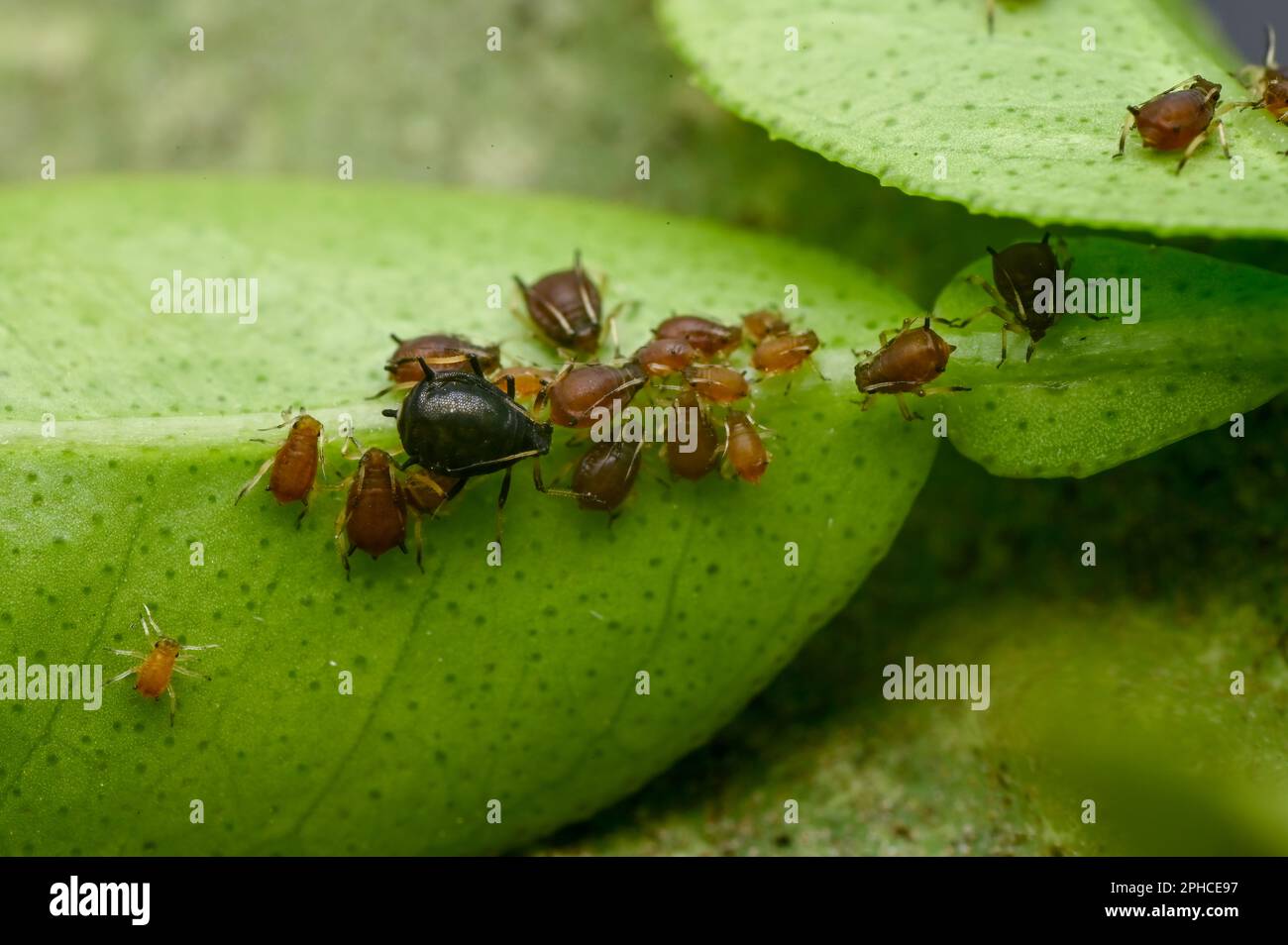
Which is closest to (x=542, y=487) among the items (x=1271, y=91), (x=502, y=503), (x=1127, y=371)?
(x=502, y=503)

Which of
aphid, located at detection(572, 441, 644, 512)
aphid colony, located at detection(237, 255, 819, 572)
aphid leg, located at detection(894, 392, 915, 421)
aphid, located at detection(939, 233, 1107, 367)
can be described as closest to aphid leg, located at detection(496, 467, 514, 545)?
aphid colony, located at detection(237, 255, 819, 572)

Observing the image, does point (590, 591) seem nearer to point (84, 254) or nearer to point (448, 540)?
point (448, 540)

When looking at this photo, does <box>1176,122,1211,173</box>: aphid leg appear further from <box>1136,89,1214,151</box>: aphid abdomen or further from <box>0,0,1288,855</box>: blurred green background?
<box>0,0,1288,855</box>: blurred green background

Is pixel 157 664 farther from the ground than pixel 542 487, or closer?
closer

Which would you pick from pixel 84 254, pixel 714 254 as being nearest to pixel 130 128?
pixel 84 254

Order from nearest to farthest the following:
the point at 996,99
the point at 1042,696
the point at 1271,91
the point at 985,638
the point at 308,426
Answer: the point at 308,426 → the point at 1271,91 → the point at 996,99 → the point at 1042,696 → the point at 985,638

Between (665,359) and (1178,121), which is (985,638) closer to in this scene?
(665,359)
